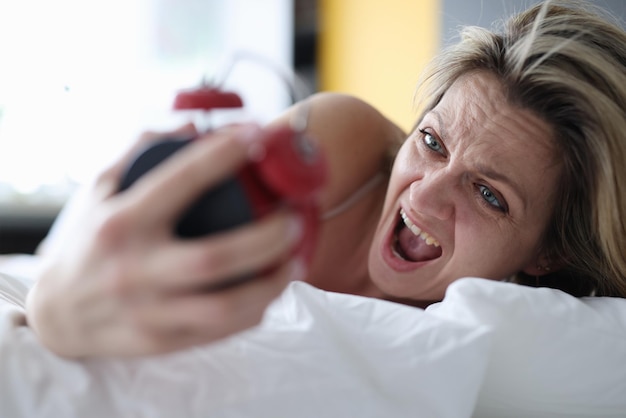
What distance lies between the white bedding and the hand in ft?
0.63

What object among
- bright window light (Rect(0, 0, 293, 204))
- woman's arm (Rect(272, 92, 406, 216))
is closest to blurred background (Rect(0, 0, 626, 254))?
bright window light (Rect(0, 0, 293, 204))

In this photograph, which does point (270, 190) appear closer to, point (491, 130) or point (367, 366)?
point (367, 366)

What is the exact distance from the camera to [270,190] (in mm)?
514

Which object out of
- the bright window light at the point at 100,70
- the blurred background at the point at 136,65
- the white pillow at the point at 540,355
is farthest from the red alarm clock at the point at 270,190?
the bright window light at the point at 100,70

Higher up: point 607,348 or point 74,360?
point 74,360

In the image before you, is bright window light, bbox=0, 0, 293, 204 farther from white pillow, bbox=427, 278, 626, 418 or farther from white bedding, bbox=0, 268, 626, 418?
white pillow, bbox=427, 278, 626, 418

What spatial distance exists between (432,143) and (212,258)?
0.86 metres

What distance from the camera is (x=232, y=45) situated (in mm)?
3357

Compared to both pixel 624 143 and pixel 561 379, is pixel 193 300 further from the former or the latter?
pixel 624 143

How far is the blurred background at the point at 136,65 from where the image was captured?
9.89ft

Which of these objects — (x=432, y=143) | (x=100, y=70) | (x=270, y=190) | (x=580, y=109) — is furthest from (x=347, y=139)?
(x=100, y=70)

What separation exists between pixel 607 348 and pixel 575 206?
348mm

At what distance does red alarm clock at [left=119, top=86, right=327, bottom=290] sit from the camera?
19.0 inches

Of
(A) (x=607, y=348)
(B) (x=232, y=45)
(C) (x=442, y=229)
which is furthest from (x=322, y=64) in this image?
(A) (x=607, y=348)
